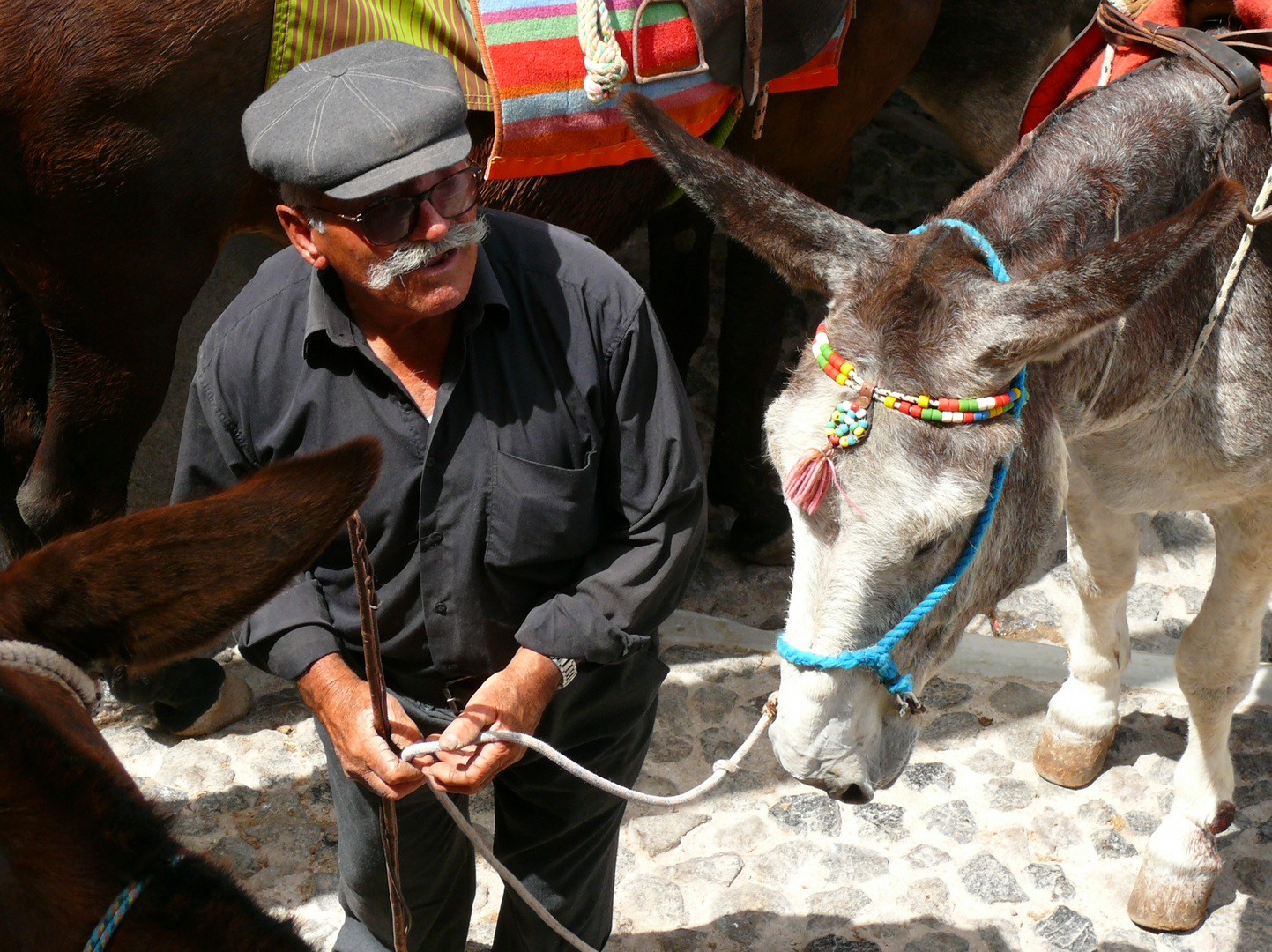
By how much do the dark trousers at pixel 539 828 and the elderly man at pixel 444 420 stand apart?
121 millimetres

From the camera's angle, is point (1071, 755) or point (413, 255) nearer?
point (413, 255)

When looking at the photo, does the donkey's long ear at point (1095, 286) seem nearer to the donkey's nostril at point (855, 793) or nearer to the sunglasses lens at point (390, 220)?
the donkey's nostril at point (855, 793)

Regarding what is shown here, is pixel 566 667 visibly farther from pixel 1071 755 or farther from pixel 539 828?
pixel 1071 755

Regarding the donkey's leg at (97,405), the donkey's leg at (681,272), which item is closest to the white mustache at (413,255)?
the donkey's leg at (97,405)

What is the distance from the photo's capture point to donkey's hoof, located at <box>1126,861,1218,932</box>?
3.21 metres

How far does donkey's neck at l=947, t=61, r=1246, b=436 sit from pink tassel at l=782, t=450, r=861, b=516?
546mm

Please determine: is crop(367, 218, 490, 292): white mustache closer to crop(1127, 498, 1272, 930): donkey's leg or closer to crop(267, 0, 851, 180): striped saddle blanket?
crop(267, 0, 851, 180): striped saddle blanket

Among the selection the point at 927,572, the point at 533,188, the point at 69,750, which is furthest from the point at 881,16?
the point at 69,750

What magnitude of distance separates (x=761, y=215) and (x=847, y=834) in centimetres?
219

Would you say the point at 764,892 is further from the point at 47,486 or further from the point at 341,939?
the point at 47,486

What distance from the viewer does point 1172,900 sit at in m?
3.21

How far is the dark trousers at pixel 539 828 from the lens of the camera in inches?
95.4

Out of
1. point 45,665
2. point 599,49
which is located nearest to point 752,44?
point 599,49

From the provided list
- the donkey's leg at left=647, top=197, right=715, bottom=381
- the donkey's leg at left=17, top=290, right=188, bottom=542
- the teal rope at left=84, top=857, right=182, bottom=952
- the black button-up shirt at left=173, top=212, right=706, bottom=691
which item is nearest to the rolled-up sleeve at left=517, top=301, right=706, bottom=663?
the black button-up shirt at left=173, top=212, right=706, bottom=691
